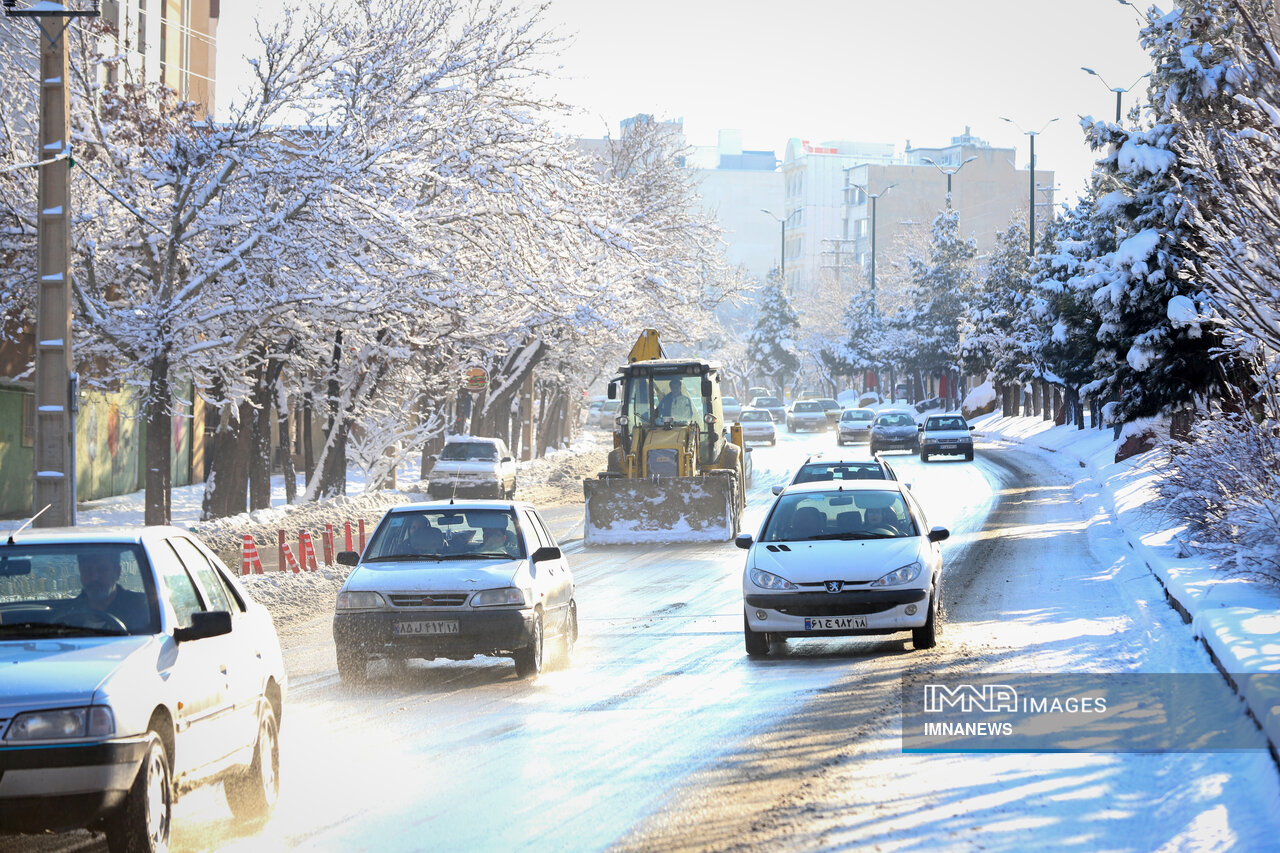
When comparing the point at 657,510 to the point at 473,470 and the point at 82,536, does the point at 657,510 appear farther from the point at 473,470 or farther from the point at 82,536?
the point at 82,536

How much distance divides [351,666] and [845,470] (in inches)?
450

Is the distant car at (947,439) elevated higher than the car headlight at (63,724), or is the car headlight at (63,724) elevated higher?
the distant car at (947,439)

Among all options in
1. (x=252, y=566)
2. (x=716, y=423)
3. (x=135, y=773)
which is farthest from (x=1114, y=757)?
(x=716, y=423)

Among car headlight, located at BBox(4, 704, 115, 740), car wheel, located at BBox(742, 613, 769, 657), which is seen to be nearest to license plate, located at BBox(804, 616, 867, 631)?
car wheel, located at BBox(742, 613, 769, 657)

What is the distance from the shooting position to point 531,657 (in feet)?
40.8

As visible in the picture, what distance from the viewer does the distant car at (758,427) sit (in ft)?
221

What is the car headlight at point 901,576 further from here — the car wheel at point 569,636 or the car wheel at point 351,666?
the car wheel at point 351,666

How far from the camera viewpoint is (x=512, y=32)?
26.6 metres

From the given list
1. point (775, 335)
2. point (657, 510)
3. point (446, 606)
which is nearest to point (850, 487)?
point (446, 606)

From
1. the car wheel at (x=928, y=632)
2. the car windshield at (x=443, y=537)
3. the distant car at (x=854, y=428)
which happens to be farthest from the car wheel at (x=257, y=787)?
the distant car at (x=854, y=428)

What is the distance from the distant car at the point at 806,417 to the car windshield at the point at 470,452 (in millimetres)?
45701

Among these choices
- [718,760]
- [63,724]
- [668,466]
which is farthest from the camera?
[668,466]

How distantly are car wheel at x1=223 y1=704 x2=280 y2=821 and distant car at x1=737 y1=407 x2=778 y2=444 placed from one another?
58.7 metres

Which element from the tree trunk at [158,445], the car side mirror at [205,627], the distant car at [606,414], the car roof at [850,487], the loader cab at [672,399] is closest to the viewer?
the car side mirror at [205,627]
